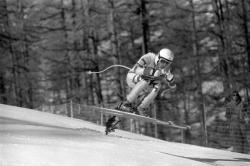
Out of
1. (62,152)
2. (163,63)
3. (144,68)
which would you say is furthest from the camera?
(144,68)

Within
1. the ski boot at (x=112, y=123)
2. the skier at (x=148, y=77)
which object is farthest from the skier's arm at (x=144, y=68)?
the ski boot at (x=112, y=123)

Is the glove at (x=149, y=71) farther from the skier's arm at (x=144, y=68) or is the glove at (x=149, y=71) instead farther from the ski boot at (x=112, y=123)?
the ski boot at (x=112, y=123)

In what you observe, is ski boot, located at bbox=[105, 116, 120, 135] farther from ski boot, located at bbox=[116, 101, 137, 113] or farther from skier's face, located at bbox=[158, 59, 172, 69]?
skier's face, located at bbox=[158, 59, 172, 69]

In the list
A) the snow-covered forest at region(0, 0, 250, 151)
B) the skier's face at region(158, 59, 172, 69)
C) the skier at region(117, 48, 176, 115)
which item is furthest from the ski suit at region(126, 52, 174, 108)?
the snow-covered forest at region(0, 0, 250, 151)

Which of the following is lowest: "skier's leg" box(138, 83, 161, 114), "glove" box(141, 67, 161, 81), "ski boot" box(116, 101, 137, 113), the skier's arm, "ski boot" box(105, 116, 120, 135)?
"ski boot" box(105, 116, 120, 135)

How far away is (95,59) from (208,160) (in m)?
16.1

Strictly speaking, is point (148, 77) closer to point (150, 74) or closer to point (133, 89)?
point (150, 74)

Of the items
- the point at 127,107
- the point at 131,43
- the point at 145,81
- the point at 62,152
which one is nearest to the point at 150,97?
the point at 145,81

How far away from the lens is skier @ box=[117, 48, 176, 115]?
30.5ft

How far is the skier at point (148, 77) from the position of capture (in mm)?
9289

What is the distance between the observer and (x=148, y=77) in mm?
9383

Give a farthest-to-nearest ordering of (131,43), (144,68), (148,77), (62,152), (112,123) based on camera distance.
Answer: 1. (131,43)
2. (112,123)
3. (144,68)
4. (148,77)
5. (62,152)

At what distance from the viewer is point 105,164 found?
6215 mm

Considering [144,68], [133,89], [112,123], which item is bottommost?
[112,123]
